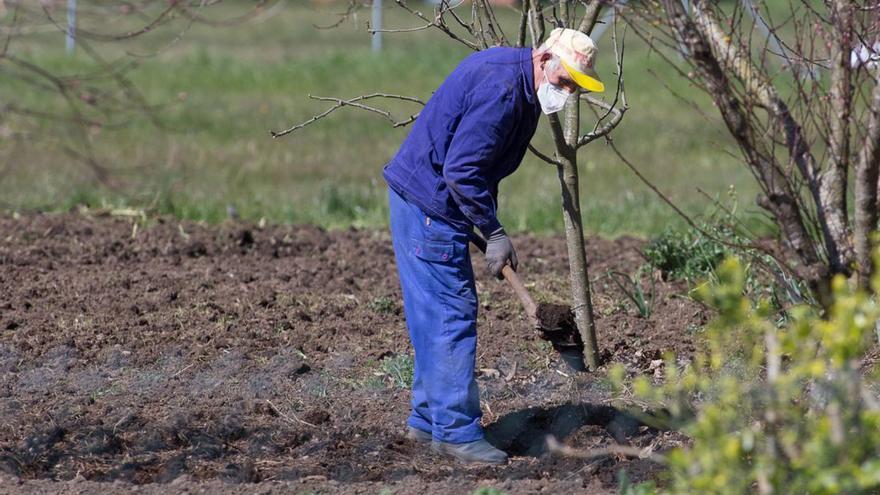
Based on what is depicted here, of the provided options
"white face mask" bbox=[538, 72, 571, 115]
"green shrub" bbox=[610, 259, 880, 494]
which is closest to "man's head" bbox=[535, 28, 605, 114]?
"white face mask" bbox=[538, 72, 571, 115]

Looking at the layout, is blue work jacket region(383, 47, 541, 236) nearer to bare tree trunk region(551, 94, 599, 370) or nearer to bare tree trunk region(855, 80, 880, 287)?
bare tree trunk region(551, 94, 599, 370)

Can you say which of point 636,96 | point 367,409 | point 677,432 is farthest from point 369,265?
point 636,96

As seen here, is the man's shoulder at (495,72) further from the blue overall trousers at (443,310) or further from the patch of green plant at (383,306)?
the patch of green plant at (383,306)

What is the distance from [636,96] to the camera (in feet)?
52.9

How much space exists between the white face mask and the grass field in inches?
35.6

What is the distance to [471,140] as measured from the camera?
427 centimetres

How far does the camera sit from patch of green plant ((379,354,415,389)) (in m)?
5.37

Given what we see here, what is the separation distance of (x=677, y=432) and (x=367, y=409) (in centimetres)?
129

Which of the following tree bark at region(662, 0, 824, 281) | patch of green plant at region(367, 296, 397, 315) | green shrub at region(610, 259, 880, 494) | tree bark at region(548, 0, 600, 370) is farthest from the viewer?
patch of green plant at region(367, 296, 397, 315)

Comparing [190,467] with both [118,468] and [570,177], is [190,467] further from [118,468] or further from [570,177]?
[570,177]

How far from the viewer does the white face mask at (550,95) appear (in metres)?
4.26

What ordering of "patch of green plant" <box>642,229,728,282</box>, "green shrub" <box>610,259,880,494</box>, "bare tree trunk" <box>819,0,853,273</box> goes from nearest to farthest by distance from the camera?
"green shrub" <box>610,259,880,494</box> → "bare tree trunk" <box>819,0,853,273</box> → "patch of green plant" <box>642,229,728,282</box>

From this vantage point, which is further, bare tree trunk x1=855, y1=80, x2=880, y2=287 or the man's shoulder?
the man's shoulder

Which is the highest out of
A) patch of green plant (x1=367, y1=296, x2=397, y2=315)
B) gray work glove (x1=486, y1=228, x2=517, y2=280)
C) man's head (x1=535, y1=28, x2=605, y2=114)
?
man's head (x1=535, y1=28, x2=605, y2=114)
